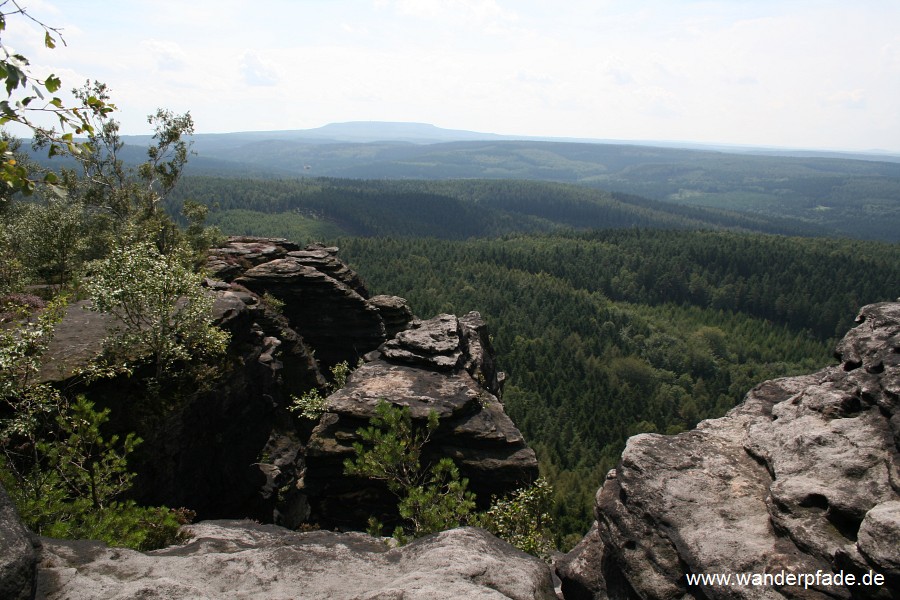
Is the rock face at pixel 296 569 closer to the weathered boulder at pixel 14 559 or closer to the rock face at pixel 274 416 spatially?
the weathered boulder at pixel 14 559

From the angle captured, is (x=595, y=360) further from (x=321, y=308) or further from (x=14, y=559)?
(x=14, y=559)

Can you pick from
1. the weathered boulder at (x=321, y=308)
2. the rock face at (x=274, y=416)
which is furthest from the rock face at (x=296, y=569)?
the weathered boulder at (x=321, y=308)

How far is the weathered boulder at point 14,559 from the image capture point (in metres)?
8.66

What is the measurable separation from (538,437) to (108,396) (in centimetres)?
8909

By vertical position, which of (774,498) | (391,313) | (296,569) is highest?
(774,498)

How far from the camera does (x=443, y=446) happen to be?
29.2 metres

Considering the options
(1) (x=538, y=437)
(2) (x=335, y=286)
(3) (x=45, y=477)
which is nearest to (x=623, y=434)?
(1) (x=538, y=437)

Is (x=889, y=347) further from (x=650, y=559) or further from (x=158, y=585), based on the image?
(x=158, y=585)

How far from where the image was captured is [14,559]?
351 inches

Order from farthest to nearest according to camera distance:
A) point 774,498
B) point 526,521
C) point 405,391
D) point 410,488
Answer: point 405,391 → point 526,521 → point 410,488 → point 774,498

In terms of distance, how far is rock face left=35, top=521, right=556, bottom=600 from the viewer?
10.6 metres

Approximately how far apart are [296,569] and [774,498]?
1214 cm

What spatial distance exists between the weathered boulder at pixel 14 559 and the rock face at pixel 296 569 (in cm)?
97

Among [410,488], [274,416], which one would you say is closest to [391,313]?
[274,416]
